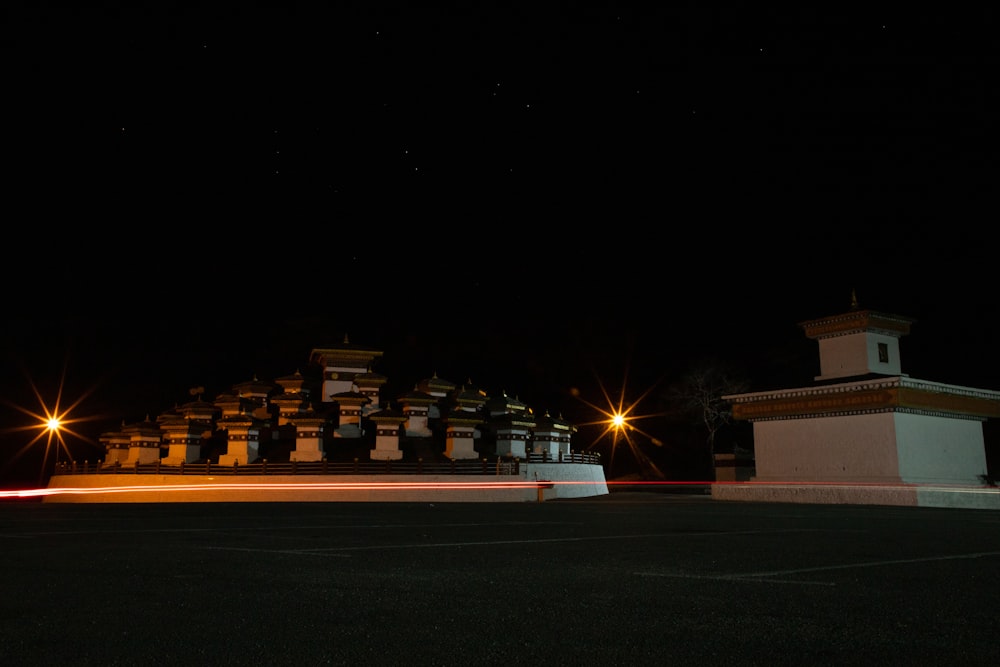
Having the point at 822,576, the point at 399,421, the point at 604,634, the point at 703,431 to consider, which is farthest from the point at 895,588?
the point at 703,431

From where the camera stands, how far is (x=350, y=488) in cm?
2914

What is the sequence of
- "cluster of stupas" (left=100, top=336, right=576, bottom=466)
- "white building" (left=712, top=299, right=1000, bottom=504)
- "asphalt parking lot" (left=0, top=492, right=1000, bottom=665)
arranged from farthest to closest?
"cluster of stupas" (left=100, top=336, right=576, bottom=466), "white building" (left=712, top=299, right=1000, bottom=504), "asphalt parking lot" (left=0, top=492, right=1000, bottom=665)

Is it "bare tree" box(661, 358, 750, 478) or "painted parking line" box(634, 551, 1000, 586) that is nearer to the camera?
"painted parking line" box(634, 551, 1000, 586)

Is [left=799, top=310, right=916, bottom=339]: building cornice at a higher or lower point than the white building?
higher

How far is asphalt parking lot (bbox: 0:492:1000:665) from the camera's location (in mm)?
2982

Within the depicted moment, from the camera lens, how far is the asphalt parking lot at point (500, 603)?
2982mm

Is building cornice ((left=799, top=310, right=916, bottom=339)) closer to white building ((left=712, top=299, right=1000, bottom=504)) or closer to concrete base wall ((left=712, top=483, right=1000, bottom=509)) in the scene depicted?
white building ((left=712, top=299, right=1000, bottom=504))

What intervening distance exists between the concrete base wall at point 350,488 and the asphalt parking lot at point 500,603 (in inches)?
842

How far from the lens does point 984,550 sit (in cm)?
747

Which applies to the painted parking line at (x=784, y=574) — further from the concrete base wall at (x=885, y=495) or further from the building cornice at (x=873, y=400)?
the building cornice at (x=873, y=400)

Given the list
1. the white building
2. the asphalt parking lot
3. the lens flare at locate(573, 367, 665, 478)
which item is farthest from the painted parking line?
the lens flare at locate(573, 367, 665, 478)

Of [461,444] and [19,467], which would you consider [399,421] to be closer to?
[461,444]

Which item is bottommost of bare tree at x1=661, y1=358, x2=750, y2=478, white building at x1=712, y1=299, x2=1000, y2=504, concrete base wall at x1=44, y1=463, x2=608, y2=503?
concrete base wall at x1=44, y1=463, x2=608, y2=503

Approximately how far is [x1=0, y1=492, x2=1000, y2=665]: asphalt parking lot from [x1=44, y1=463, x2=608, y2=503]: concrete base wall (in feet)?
70.2
